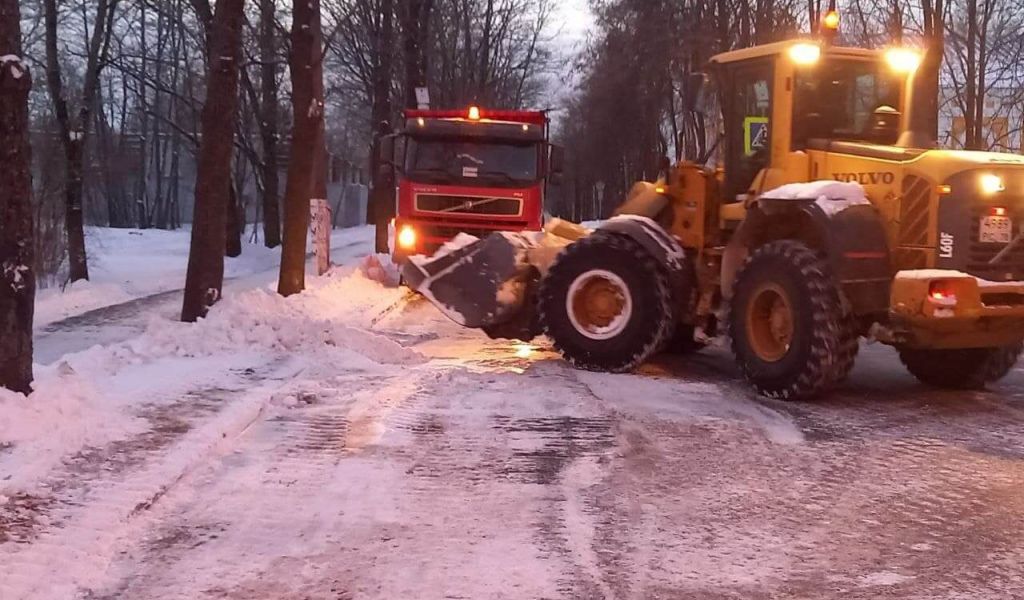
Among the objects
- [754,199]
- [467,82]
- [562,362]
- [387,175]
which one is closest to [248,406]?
[562,362]

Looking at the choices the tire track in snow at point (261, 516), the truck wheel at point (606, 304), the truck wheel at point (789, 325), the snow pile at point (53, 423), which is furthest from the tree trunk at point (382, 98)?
the tire track in snow at point (261, 516)

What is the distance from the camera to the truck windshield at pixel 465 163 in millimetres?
17094

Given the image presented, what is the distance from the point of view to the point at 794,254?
8.97m

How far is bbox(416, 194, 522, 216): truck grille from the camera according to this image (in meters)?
16.9

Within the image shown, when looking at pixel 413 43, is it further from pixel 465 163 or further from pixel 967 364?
pixel 967 364

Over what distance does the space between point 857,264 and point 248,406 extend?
4.73 metres

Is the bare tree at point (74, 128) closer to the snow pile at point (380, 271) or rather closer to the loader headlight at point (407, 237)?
the snow pile at point (380, 271)

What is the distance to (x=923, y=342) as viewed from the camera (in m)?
8.59

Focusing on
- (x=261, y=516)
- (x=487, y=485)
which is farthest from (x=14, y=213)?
(x=487, y=485)

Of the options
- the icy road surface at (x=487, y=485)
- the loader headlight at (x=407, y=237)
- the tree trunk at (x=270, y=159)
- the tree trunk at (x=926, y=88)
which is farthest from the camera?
the tree trunk at (x=270, y=159)

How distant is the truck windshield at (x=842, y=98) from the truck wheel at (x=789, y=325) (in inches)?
51.0

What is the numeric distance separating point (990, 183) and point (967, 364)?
6.08 feet

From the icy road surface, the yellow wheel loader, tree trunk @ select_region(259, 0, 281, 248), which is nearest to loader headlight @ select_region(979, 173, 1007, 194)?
the yellow wheel loader

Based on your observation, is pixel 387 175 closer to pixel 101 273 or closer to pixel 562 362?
pixel 562 362
